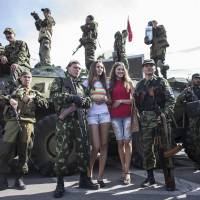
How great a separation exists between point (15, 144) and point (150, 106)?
1921 mm

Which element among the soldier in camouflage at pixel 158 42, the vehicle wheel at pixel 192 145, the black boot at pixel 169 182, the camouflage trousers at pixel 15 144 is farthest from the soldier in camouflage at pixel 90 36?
the black boot at pixel 169 182

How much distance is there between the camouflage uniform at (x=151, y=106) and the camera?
551 cm

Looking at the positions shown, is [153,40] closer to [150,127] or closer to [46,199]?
[150,127]

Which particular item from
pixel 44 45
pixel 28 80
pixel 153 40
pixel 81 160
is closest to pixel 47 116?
pixel 28 80

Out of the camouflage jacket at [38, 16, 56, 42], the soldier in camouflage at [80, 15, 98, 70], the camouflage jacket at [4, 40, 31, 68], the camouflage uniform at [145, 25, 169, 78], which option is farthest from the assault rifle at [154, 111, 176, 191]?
the camouflage uniform at [145, 25, 169, 78]

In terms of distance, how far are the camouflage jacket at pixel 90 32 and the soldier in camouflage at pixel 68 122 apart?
5.76m

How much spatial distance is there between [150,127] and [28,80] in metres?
1.80

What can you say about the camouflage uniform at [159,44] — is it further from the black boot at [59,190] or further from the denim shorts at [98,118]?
the black boot at [59,190]

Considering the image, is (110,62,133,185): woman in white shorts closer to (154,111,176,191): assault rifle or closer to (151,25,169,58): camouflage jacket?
(154,111,176,191): assault rifle

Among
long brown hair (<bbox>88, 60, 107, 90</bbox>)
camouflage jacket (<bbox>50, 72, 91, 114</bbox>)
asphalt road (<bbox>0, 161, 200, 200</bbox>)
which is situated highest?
long brown hair (<bbox>88, 60, 107, 90</bbox>)

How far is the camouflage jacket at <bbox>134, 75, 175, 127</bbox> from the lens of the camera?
5504 millimetres

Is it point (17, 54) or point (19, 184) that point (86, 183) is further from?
point (17, 54)

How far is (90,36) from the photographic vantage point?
11.1 meters

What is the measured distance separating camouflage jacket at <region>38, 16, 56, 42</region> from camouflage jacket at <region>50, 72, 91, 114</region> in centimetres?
593
